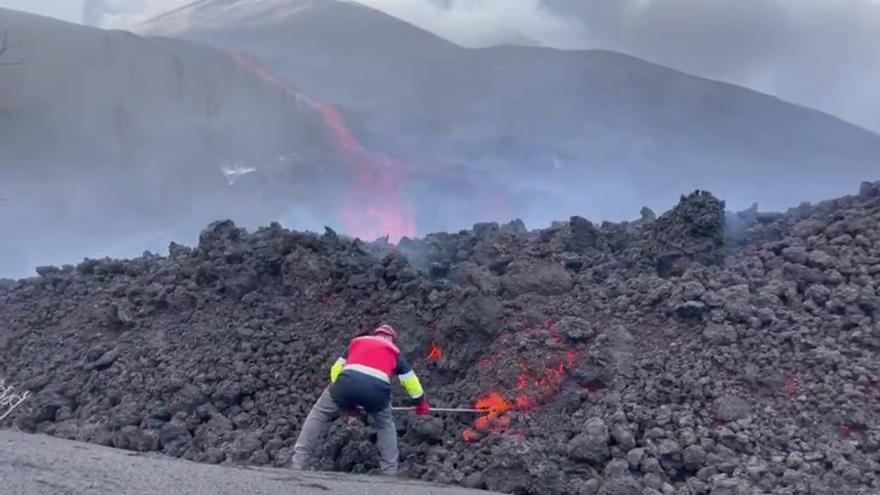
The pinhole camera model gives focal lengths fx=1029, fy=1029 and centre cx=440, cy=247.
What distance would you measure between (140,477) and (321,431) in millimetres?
2522

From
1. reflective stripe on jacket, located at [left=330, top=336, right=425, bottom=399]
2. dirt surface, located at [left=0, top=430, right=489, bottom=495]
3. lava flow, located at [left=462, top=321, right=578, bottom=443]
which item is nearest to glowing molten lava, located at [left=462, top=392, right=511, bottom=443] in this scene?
lava flow, located at [left=462, top=321, right=578, bottom=443]

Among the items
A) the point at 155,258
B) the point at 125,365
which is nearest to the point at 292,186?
the point at 155,258

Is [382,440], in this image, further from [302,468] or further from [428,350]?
[428,350]

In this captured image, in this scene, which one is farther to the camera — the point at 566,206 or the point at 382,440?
the point at 566,206

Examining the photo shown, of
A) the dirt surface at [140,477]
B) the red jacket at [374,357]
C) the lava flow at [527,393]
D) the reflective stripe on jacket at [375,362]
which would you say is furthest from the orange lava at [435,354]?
the dirt surface at [140,477]

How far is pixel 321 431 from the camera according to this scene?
988 centimetres

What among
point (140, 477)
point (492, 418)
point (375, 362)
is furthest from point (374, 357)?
point (140, 477)

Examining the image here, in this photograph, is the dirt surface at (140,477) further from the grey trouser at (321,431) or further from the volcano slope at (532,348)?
the volcano slope at (532,348)

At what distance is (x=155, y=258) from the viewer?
15.6m

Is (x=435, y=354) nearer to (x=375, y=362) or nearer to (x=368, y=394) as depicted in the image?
(x=375, y=362)

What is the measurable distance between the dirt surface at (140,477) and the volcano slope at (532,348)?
100 centimetres

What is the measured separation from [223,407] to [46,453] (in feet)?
10.2

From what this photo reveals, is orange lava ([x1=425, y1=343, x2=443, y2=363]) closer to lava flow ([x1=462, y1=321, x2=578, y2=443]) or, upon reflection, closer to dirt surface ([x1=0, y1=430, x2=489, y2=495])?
lava flow ([x1=462, y1=321, x2=578, y2=443])

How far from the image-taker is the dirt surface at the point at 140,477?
7016 millimetres
